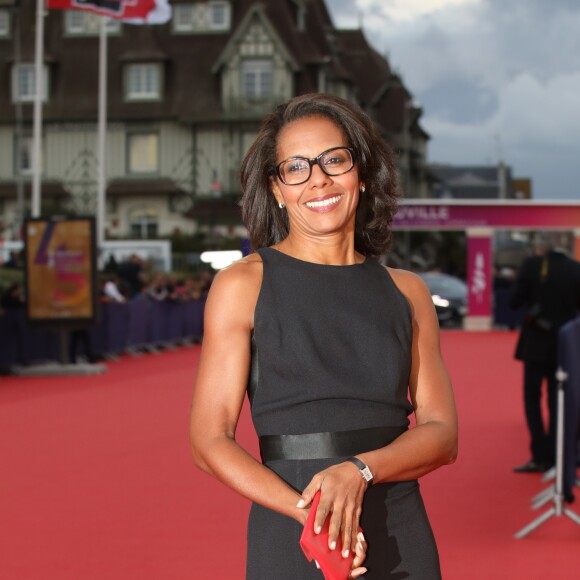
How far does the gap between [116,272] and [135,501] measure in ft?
59.5

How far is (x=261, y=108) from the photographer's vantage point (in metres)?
46.5

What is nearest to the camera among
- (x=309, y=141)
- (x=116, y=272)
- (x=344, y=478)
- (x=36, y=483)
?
(x=344, y=478)

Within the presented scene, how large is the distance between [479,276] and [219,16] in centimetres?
1795

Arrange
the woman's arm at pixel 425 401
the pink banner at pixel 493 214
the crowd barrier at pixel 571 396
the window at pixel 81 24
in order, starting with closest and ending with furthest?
the woman's arm at pixel 425 401, the crowd barrier at pixel 571 396, the pink banner at pixel 493 214, the window at pixel 81 24

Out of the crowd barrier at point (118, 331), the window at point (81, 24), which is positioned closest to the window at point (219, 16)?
the window at point (81, 24)

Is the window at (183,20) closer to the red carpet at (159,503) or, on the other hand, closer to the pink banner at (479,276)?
the pink banner at (479,276)

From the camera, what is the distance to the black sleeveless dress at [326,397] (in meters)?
2.74

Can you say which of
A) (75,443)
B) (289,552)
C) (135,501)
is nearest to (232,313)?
(289,552)

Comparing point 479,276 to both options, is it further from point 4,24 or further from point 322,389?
point 322,389

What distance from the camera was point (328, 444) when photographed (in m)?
2.74

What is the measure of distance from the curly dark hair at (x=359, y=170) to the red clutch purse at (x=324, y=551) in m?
0.84

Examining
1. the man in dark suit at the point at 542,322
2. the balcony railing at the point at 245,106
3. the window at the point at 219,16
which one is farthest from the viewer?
the window at the point at 219,16

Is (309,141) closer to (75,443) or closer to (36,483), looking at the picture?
(36,483)

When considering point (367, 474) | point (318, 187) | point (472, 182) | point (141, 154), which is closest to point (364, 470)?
point (367, 474)
